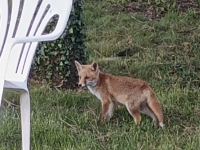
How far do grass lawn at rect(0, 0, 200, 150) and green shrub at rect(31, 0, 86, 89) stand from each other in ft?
0.61

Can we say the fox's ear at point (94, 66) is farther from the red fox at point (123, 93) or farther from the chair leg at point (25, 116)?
the chair leg at point (25, 116)

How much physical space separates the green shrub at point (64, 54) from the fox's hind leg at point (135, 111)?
1245 millimetres

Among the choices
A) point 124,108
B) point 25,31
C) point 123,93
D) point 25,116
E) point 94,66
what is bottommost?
point 124,108

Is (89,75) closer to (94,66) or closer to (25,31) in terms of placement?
(94,66)

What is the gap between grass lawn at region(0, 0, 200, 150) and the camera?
4176mm

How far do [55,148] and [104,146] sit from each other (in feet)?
1.15

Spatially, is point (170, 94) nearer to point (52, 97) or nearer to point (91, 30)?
point (52, 97)

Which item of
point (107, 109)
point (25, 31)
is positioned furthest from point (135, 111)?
point (25, 31)

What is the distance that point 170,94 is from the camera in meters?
5.26

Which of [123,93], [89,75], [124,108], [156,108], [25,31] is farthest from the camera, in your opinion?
[124,108]

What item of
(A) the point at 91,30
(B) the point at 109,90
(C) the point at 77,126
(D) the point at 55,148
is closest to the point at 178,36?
(A) the point at 91,30

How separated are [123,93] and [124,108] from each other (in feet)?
1.29

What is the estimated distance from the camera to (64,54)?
18.8ft

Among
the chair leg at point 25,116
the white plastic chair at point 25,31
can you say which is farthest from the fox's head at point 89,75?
the chair leg at point 25,116
